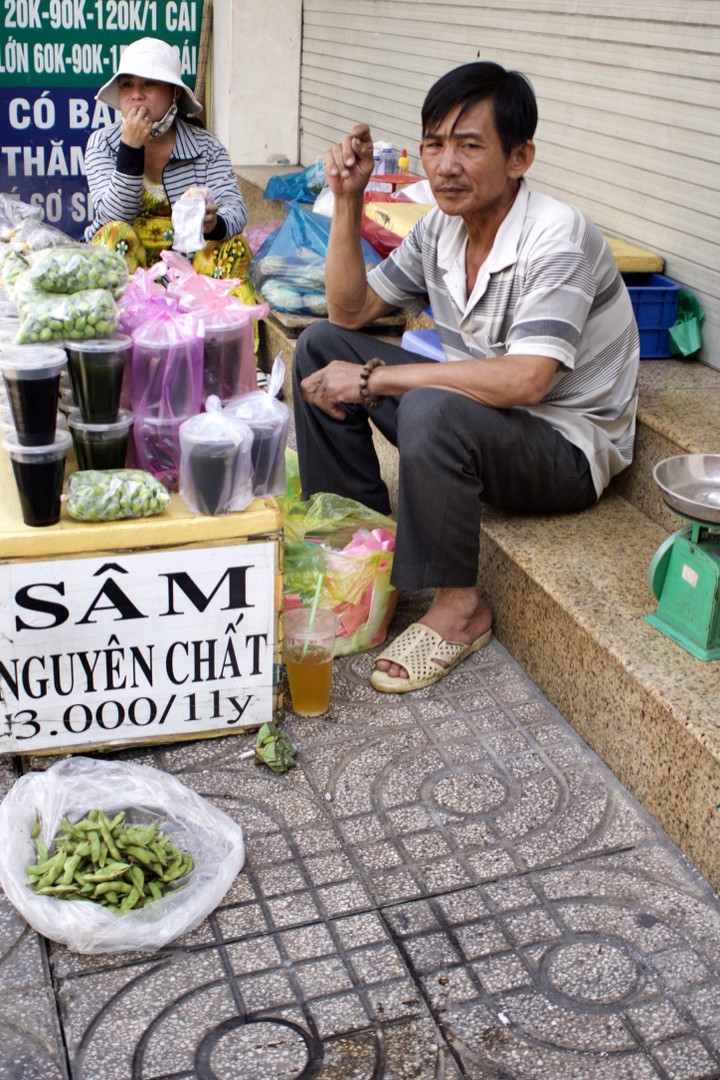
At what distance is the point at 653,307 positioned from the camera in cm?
373

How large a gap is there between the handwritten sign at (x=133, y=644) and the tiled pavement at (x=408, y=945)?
12 cm

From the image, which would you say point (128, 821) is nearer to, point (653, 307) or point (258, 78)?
point (653, 307)

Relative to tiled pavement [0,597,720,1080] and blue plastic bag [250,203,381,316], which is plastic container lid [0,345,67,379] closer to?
tiled pavement [0,597,720,1080]

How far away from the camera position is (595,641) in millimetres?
2686

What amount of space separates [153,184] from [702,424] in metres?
2.66

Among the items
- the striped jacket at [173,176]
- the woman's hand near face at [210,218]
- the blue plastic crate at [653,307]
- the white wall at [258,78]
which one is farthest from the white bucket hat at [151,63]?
the white wall at [258,78]

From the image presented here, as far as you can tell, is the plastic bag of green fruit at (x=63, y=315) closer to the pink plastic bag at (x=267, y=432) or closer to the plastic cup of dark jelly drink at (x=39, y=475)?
the plastic cup of dark jelly drink at (x=39, y=475)

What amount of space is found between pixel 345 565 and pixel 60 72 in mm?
4395

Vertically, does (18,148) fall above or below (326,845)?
above

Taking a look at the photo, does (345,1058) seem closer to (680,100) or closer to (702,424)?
(702,424)

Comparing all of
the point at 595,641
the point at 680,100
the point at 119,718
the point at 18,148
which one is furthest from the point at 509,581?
the point at 18,148

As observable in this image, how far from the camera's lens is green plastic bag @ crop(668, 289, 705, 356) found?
12.3 feet

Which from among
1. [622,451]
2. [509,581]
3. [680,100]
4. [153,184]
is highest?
[680,100]

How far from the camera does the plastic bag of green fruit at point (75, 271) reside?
2.51 meters
